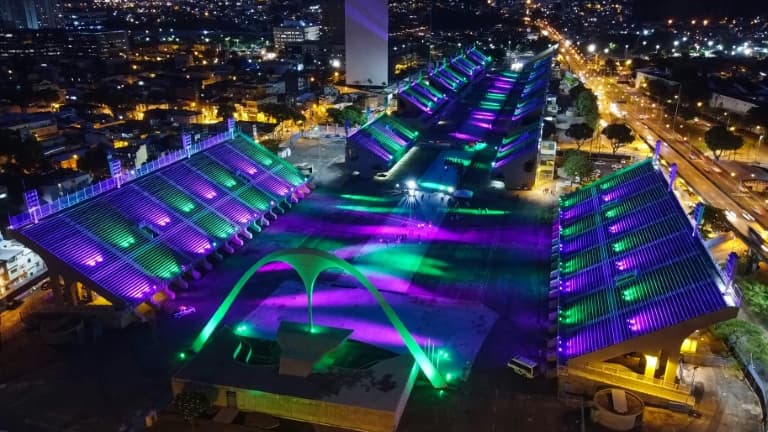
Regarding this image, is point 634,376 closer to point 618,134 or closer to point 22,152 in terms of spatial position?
point 618,134

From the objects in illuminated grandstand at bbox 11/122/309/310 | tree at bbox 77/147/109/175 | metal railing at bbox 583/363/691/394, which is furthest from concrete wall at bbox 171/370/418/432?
tree at bbox 77/147/109/175

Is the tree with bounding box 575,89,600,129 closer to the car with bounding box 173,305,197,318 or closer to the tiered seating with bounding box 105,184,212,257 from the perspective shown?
the tiered seating with bounding box 105,184,212,257

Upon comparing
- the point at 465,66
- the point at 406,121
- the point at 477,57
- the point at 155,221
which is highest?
the point at 477,57

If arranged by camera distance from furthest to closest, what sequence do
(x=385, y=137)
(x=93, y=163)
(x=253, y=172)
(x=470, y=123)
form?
(x=470, y=123), (x=385, y=137), (x=93, y=163), (x=253, y=172)

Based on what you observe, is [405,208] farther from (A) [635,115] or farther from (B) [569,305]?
(A) [635,115]

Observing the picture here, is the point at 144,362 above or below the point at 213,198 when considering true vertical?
below

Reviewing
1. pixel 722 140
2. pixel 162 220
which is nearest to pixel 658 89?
pixel 722 140

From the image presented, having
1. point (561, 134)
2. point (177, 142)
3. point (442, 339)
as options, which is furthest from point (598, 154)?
point (177, 142)
